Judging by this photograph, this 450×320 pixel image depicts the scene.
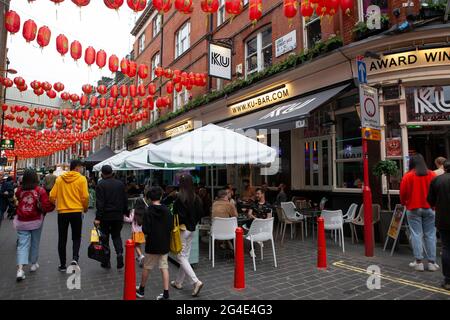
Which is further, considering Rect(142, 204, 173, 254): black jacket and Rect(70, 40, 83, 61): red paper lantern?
Rect(70, 40, 83, 61): red paper lantern

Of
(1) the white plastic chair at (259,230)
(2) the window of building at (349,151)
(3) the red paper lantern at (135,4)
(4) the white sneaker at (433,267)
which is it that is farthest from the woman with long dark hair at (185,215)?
(2) the window of building at (349,151)

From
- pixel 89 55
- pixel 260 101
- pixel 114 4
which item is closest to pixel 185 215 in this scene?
pixel 114 4

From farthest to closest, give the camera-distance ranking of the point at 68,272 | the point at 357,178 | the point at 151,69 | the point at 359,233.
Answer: the point at 151,69, the point at 357,178, the point at 359,233, the point at 68,272

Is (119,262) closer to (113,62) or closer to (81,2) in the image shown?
(81,2)

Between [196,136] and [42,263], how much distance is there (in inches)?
156

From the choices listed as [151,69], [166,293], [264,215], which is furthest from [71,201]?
[151,69]

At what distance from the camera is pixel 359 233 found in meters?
8.25

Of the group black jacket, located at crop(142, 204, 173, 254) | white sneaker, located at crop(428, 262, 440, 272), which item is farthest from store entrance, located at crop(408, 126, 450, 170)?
black jacket, located at crop(142, 204, 173, 254)

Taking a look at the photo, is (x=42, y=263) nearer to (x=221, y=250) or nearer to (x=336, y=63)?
(x=221, y=250)

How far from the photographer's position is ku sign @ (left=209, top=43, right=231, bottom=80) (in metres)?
12.7

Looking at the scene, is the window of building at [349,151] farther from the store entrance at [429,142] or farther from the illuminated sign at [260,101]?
the illuminated sign at [260,101]

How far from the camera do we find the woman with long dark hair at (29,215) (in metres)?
5.17

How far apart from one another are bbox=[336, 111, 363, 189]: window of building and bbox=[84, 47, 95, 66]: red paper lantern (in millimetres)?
7658

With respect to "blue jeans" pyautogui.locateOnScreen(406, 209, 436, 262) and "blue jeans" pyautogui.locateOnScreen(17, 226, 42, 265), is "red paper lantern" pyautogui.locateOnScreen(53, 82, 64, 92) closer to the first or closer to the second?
"blue jeans" pyautogui.locateOnScreen(17, 226, 42, 265)
